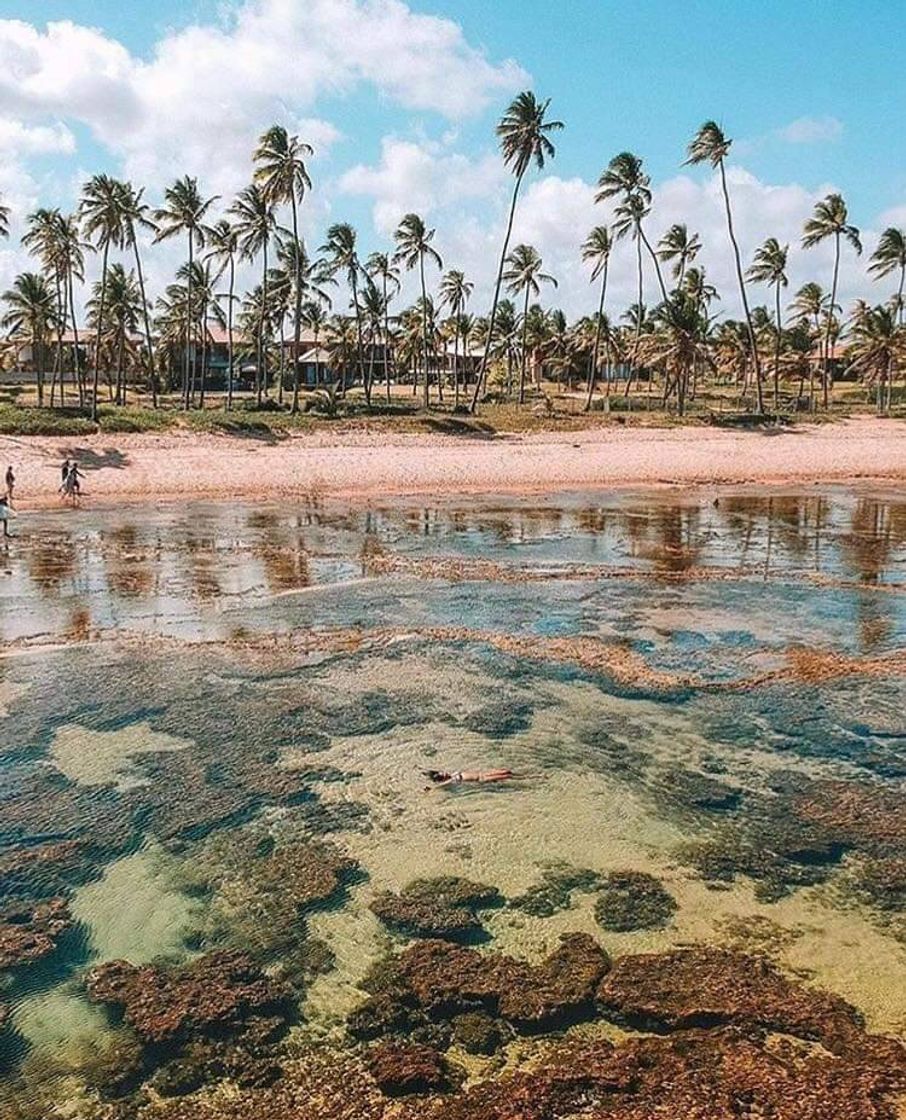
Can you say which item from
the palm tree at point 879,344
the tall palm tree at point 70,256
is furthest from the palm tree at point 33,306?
the palm tree at point 879,344

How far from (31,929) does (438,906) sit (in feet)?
13.1

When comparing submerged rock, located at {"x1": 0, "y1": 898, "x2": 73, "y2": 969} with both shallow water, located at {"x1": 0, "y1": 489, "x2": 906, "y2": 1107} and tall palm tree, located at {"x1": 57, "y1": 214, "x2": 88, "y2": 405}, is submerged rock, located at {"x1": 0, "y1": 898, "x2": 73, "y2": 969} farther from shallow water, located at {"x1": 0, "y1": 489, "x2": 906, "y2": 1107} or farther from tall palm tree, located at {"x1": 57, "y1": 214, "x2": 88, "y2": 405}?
tall palm tree, located at {"x1": 57, "y1": 214, "x2": 88, "y2": 405}

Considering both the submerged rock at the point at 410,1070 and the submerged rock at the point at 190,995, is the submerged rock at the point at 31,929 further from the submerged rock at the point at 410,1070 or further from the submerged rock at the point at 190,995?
the submerged rock at the point at 410,1070

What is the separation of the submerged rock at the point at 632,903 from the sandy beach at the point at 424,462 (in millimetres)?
35089

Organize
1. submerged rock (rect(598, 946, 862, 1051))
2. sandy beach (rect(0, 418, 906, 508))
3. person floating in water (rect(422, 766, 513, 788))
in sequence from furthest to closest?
sandy beach (rect(0, 418, 906, 508)), person floating in water (rect(422, 766, 513, 788)), submerged rock (rect(598, 946, 862, 1051))

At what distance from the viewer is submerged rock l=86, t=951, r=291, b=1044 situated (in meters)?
8.18

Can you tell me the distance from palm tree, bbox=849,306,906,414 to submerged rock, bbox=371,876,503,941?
65.2m

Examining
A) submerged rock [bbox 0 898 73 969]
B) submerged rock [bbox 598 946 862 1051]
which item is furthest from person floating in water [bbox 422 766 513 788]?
submerged rock [bbox 0 898 73 969]

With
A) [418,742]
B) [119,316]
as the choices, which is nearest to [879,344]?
[119,316]

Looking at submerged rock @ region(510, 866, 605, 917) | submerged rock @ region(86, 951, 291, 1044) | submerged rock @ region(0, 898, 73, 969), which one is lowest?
submerged rock @ region(86, 951, 291, 1044)

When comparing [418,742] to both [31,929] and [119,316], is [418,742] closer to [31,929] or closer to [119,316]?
[31,929]

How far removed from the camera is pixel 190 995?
8570mm

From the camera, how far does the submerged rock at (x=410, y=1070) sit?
24.3 feet

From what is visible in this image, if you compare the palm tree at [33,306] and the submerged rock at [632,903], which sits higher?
the palm tree at [33,306]
